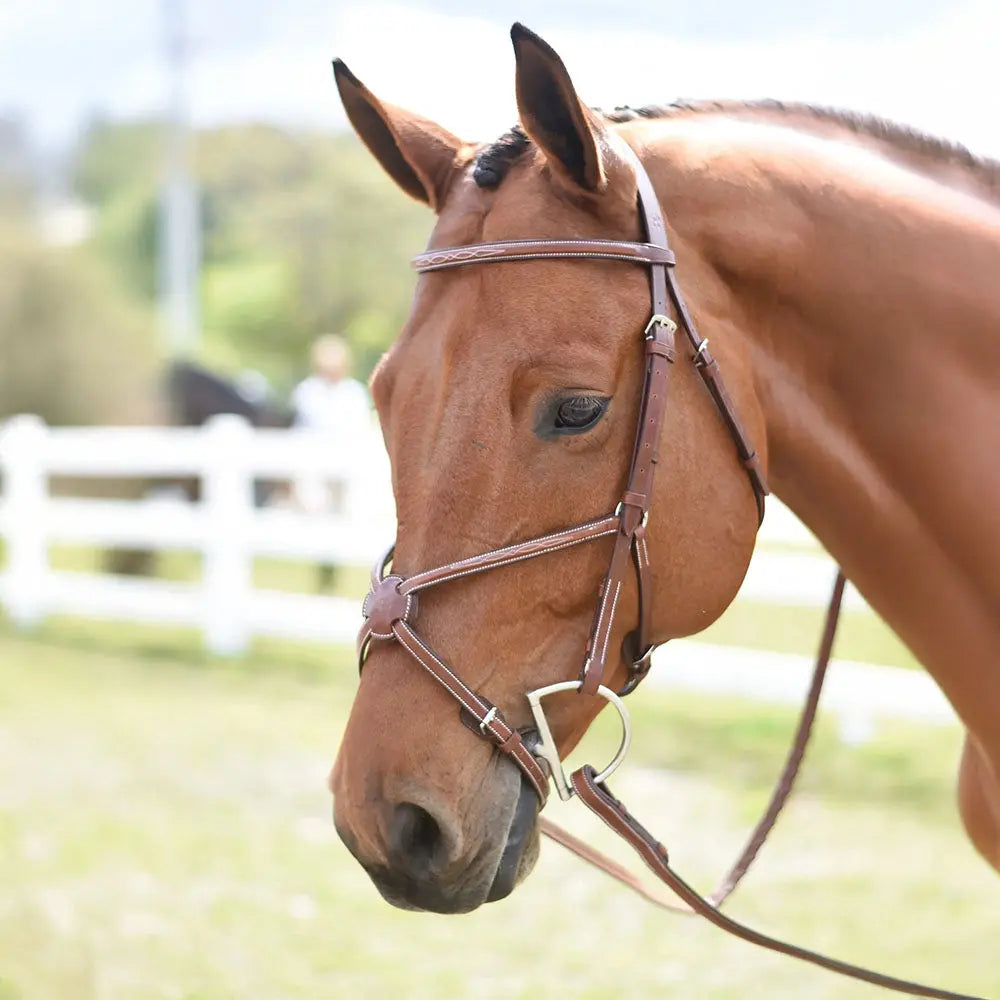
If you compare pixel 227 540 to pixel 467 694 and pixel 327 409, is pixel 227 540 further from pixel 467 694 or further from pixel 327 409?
pixel 467 694

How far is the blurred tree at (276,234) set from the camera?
147 ft

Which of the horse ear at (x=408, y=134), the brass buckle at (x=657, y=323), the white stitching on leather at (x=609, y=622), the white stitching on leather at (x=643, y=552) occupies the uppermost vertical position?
the horse ear at (x=408, y=134)

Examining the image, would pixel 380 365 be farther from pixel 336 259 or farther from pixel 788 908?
pixel 336 259

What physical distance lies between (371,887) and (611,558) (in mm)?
3431

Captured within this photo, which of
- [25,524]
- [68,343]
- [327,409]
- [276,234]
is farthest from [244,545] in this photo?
[276,234]

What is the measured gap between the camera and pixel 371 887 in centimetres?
494

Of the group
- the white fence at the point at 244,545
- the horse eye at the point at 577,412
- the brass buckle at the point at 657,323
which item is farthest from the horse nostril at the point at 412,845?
the white fence at the point at 244,545

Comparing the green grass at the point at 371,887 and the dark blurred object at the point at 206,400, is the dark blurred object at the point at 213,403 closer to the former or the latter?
the dark blurred object at the point at 206,400

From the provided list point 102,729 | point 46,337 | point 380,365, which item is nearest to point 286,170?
point 46,337

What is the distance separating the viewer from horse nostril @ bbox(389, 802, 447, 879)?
1802mm

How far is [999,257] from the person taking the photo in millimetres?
2170


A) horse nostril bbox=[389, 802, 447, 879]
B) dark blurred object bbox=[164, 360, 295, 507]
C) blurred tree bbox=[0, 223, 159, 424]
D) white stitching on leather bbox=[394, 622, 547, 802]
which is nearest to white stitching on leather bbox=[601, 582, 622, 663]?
white stitching on leather bbox=[394, 622, 547, 802]

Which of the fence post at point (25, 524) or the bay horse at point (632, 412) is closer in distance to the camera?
the bay horse at point (632, 412)

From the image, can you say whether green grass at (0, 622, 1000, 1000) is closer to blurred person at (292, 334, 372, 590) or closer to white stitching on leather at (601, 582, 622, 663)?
white stitching on leather at (601, 582, 622, 663)
